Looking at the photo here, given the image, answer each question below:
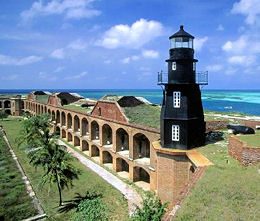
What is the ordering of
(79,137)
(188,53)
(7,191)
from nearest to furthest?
(188,53) → (7,191) → (79,137)

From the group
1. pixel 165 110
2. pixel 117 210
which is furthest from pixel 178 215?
pixel 117 210

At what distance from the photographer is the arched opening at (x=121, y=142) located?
1155 inches

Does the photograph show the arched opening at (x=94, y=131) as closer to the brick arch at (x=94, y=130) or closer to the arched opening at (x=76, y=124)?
the brick arch at (x=94, y=130)

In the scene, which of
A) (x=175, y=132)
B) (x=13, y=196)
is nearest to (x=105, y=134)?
(x=13, y=196)

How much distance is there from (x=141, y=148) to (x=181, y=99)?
32.8ft

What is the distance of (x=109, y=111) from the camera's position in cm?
3031

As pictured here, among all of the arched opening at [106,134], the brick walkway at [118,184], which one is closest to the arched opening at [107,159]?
the brick walkway at [118,184]

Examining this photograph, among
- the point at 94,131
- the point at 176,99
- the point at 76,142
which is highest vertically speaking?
the point at 176,99

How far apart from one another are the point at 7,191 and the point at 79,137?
53.5 ft

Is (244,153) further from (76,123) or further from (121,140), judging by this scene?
(76,123)

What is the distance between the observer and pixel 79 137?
39.7 meters

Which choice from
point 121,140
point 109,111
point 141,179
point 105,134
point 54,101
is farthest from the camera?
point 54,101

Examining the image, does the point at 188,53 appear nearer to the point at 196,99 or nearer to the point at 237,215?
the point at 196,99

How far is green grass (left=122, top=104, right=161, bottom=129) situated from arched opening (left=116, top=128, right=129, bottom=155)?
2227mm
